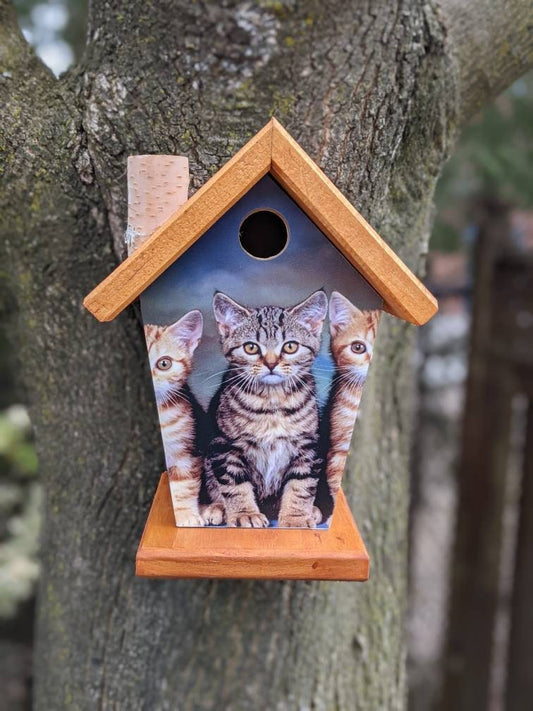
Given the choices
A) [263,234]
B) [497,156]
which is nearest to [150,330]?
[263,234]

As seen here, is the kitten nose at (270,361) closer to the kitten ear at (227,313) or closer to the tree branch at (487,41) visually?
the kitten ear at (227,313)

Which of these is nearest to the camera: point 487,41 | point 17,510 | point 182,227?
point 182,227

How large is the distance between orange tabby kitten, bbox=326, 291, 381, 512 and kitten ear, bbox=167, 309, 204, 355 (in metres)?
0.20

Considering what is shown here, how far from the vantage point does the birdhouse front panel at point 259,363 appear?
939 millimetres

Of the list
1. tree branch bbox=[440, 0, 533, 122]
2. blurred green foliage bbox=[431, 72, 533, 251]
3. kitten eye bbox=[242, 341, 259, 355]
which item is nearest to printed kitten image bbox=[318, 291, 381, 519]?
kitten eye bbox=[242, 341, 259, 355]

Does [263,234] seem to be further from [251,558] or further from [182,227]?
[251,558]

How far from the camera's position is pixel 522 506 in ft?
8.47

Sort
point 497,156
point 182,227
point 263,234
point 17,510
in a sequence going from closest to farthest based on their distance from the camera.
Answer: point 182,227
point 263,234
point 497,156
point 17,510

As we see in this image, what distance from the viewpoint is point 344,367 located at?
99 cm

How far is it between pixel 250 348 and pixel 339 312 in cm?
15

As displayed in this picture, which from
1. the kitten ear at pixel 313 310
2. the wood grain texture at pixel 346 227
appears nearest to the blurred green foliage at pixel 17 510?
the kitten ear at pixel 313 310

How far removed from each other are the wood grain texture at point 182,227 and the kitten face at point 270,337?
0.12m

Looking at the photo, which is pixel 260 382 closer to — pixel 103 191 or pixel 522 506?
pixel 103 191

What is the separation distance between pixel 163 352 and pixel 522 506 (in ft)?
6.89
